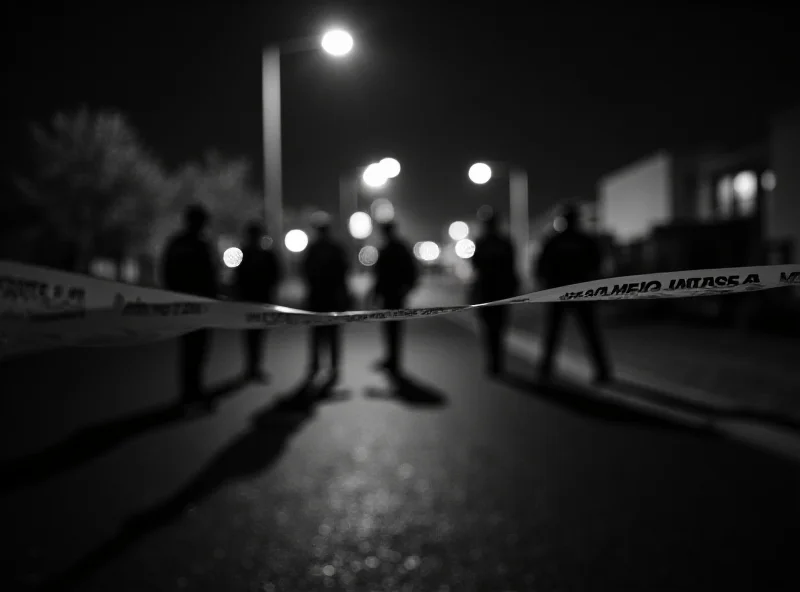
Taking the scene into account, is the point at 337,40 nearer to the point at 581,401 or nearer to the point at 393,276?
the point at 393,276

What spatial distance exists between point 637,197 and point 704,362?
2992 centimetres

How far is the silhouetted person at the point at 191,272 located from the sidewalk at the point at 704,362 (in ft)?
16.4

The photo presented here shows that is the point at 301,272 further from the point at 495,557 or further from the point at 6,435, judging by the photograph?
the point at 495,557

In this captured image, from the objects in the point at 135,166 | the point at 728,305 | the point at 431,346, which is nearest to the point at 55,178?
the point at 135,166

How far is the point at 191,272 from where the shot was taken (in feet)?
23.7

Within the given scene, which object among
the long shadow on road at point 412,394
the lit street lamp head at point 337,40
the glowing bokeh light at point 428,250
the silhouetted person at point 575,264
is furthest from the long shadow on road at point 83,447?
the glowing bokeh light at point 428,250

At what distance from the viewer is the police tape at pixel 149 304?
184 centimetres

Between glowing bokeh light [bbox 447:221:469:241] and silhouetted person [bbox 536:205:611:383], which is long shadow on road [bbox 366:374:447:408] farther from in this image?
glowing bokeh light [bbox 447:221:469:241]

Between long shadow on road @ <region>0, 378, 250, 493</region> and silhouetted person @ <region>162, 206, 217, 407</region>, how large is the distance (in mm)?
→ 345

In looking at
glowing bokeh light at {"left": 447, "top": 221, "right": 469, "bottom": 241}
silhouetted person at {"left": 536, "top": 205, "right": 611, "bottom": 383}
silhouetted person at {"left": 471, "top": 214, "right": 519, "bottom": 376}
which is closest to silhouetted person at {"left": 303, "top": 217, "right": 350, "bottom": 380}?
silhouetted person at {"left": 471, "top": 214, "right": 519, "bottom": 376}

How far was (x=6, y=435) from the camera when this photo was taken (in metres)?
5.92

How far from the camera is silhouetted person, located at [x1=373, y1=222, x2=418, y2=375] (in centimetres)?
928

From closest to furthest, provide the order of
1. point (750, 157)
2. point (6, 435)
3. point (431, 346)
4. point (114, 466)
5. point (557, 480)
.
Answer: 1. point (557, 480)
2. point (114, 466)
3. point (6, 435)
4. point (431, 346)
5. point (750, 157)

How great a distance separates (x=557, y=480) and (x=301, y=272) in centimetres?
562
